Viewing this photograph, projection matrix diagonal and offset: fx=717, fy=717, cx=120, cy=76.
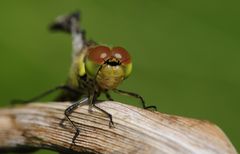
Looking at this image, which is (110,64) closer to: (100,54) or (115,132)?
(100,54)

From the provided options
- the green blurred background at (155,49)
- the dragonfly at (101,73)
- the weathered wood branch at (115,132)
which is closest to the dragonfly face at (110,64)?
the dragonfly at (101,73)

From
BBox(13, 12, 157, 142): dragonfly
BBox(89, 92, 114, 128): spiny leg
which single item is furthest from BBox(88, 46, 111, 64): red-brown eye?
BBox(89, 92, 114, 128): spiny leg

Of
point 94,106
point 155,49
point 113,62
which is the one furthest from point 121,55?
point 155,49

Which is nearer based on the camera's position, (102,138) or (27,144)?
(102,138)

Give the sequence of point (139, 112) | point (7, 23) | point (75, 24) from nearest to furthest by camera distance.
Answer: point (139, 112)
point (75, 24)
point (7, 23)

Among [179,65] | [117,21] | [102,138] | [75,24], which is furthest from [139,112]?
[117,21]

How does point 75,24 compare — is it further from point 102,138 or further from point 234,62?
point 102,138
